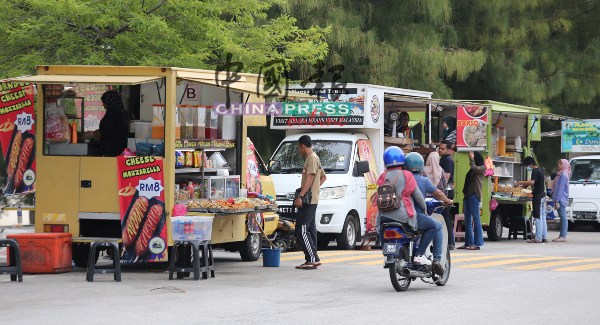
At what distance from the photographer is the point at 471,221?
16312 millimetres

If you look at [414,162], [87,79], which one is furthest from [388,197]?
[87,79]

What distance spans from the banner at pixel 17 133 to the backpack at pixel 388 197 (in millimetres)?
5457

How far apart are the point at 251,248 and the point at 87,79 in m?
4.43

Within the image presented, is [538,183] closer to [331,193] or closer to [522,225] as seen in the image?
[522,225]

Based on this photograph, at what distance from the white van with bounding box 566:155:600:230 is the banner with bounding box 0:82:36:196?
1718 cm

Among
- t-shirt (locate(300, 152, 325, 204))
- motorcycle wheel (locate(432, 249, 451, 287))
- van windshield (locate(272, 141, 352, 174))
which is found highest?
van windshield (locate(272, 141, 352, 174))

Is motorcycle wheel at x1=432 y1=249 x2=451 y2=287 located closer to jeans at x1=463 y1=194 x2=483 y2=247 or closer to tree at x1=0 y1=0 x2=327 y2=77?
tree at x1=0 y1=0 x2=327 y2=77

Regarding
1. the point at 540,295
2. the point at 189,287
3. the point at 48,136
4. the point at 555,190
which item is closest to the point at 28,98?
the point at 48,136

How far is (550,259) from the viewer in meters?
14.1

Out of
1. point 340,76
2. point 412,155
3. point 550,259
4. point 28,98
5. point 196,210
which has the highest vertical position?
point 340,76

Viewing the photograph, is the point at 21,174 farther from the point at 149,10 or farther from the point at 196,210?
the point at 149,10

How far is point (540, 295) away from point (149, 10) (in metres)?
8.19

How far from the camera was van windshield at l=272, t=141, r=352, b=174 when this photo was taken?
15406mm

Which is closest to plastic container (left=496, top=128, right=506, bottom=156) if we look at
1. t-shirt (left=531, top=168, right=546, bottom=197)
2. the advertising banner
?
t-shirt (left=531, top=168, right=546, bottom=197)
